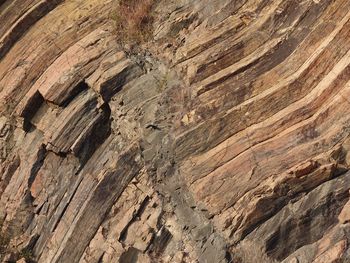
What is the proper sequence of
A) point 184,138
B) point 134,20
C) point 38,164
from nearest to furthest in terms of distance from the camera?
point 184,138
point 38,164
point 134,20

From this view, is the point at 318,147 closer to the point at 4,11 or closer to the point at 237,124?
the point at 237,124

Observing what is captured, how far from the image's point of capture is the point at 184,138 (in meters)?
11.4

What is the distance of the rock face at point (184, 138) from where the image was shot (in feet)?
34.6

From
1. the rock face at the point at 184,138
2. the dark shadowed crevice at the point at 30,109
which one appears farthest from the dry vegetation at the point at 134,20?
the dark shadowed crevice at the point at 30,109

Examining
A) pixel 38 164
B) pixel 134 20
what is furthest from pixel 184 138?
pixel 38 164

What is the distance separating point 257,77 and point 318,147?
1871mm

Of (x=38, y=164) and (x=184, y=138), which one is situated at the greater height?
(x=38, y=164)

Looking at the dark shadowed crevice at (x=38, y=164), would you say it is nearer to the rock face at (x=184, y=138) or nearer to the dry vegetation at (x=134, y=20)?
the rock face at (x=184, y=138)

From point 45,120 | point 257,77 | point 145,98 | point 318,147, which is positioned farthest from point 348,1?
point 45,120

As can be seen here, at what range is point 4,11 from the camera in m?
14.0

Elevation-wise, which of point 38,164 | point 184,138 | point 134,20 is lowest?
point 184,138

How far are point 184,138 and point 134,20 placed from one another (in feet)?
10.8

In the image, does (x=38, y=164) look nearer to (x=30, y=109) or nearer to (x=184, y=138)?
(x=30, y=109)

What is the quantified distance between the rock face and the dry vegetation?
153 millimetres
